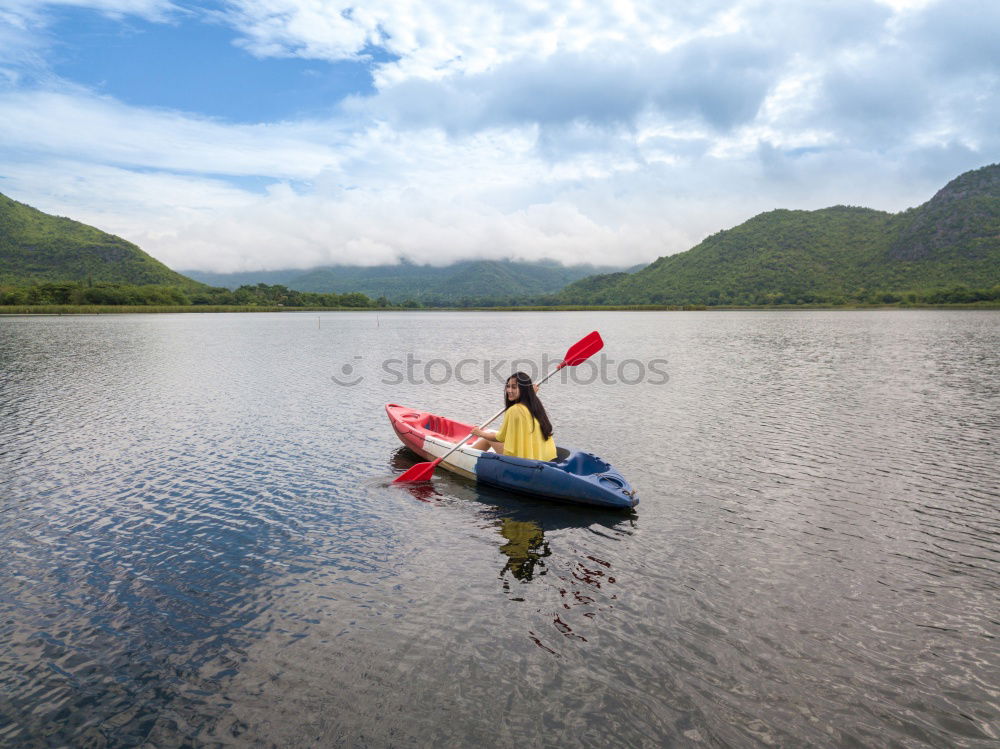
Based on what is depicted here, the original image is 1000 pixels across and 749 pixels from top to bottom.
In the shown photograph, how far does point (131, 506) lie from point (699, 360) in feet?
118

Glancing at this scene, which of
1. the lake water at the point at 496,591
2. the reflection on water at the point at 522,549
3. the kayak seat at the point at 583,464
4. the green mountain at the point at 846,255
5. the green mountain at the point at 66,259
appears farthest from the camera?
the green mountain at the point at 66,259

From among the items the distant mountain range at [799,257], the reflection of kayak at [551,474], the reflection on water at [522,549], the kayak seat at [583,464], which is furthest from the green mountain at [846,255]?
the reflection on water at [522,549]

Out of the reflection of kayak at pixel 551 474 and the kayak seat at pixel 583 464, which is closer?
the reflection of kayak at pixel 551 474

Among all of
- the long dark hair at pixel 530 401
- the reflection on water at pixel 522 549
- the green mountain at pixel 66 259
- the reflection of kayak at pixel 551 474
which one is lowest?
the reflection on water at pixel 522 549

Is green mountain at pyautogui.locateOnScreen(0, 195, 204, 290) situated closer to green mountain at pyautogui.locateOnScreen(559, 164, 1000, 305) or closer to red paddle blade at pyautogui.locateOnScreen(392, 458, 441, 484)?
green mountain at pyautogui.locateOnScreen(559, 164, 1000, 305)

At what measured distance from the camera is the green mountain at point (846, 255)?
12438 cm

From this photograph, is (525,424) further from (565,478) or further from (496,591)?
(496,591)

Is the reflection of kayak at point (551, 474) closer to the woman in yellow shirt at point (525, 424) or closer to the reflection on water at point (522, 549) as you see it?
the woman in yellow shirt at point (525, 424)

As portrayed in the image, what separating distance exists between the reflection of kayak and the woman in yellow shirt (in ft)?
1.06

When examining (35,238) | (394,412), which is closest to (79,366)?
(394,412)

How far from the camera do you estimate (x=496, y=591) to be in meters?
8.24

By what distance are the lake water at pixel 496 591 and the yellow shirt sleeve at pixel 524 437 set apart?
106 cm

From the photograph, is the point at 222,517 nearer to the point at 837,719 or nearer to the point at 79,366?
the point at 837,719

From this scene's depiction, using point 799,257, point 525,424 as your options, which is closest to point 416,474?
point 525,424
